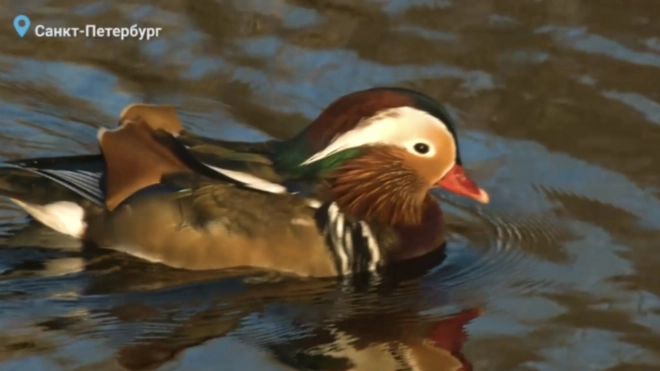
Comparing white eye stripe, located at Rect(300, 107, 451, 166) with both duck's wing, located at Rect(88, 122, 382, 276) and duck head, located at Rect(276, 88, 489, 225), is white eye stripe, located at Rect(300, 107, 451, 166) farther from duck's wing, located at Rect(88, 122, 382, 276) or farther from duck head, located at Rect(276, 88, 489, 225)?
duck's wing, located at Rect(88, 122, 382, 276)

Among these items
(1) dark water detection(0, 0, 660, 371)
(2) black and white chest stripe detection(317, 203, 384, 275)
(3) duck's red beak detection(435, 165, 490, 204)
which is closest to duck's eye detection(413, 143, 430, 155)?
(3) duck's red beak detection(435, 165, 490, 204)

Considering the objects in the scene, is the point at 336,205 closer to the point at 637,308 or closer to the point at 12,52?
the point at 637,308

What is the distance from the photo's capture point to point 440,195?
7.26 metres

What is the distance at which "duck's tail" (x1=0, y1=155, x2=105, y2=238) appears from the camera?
21.2ft

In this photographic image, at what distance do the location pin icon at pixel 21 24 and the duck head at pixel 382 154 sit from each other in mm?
2971

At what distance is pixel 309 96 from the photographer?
8141mm

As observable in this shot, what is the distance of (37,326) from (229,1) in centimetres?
391

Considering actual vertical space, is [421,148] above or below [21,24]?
below

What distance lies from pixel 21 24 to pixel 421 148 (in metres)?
3.45

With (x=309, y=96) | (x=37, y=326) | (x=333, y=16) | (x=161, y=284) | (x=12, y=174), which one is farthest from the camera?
(x=333, y=16)

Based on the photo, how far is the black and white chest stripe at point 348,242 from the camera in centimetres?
630

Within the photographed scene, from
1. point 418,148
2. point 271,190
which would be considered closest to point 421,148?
point 418,148

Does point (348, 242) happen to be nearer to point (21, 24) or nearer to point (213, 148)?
point (213, 148)

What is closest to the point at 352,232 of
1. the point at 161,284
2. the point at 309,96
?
the point at 161,284
